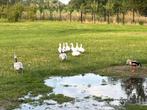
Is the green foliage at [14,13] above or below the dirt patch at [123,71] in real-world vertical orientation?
above

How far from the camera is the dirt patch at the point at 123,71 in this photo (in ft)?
73.4

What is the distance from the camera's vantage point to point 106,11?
86.6 metres

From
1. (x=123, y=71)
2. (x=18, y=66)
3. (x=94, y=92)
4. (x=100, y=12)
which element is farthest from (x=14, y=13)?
(x=94, y=92)

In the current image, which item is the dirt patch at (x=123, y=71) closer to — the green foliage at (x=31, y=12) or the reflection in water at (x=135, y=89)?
the reflection in water at (x=135, y=89)

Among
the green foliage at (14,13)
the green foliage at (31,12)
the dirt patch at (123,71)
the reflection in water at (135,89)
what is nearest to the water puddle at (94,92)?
the reflection in water at (135,89)

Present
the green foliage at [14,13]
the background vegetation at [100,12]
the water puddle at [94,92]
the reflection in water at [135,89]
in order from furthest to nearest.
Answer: the green foliage at [14,13] → the background vegetation at [100,12] → the reflection in water at [135,89] → the water puddle at [94,92]

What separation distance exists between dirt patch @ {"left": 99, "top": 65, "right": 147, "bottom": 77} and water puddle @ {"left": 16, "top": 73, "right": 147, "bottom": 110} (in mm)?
935

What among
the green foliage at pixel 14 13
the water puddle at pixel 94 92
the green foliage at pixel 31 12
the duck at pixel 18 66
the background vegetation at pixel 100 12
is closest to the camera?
the water puddle at pixel 94 92

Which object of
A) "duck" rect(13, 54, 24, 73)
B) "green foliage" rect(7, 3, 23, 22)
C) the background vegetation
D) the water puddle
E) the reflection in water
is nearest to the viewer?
the water puddle

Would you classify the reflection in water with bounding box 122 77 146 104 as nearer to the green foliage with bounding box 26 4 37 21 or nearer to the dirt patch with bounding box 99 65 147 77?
the dirt patch with bounding box 99 65 147 77

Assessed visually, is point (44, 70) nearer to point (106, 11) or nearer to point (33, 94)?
point (33, 94)

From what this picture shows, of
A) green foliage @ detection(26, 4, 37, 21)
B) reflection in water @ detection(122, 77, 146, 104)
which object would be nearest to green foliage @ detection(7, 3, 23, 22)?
green foliage @ detection(26, 4, 37, 21)

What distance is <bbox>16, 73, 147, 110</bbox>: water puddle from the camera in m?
15.4

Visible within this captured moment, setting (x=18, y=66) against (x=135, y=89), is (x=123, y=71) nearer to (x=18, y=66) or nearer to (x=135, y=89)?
(x=135, y=89)
